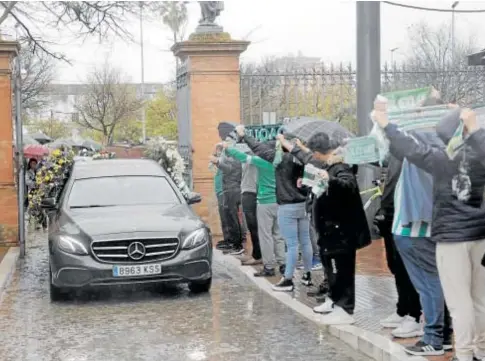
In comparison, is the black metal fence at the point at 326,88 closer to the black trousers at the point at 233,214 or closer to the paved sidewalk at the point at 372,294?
the black trousers at the point at 233,214

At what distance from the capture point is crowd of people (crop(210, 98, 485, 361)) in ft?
17.6

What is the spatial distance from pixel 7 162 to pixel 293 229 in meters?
6.37

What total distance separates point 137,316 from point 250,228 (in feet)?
10.1

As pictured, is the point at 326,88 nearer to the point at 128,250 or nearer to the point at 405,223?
the point at 128,250

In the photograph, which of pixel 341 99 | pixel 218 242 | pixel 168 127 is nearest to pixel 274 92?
pixel 341 99

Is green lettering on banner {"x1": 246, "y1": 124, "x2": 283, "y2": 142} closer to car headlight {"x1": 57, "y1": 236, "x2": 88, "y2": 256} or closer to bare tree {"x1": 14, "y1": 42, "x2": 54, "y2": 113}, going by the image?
car headlight {"x1": 57, "y1": 236, "x2": 88, "y2": 256}

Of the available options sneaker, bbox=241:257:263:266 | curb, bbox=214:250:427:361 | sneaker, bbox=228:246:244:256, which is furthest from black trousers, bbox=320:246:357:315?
sneaker, bbox=228:246:244:256

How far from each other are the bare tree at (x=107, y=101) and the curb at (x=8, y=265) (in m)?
35.7

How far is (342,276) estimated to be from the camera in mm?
7207

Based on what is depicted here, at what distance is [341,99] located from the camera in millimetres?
14117

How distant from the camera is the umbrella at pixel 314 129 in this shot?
7949mm

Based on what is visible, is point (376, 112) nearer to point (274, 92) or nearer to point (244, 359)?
point (244, 359)

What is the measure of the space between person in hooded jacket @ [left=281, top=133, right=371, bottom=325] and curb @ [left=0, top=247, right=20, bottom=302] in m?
4.37

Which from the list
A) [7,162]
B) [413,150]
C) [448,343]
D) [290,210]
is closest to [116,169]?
[290,210]
